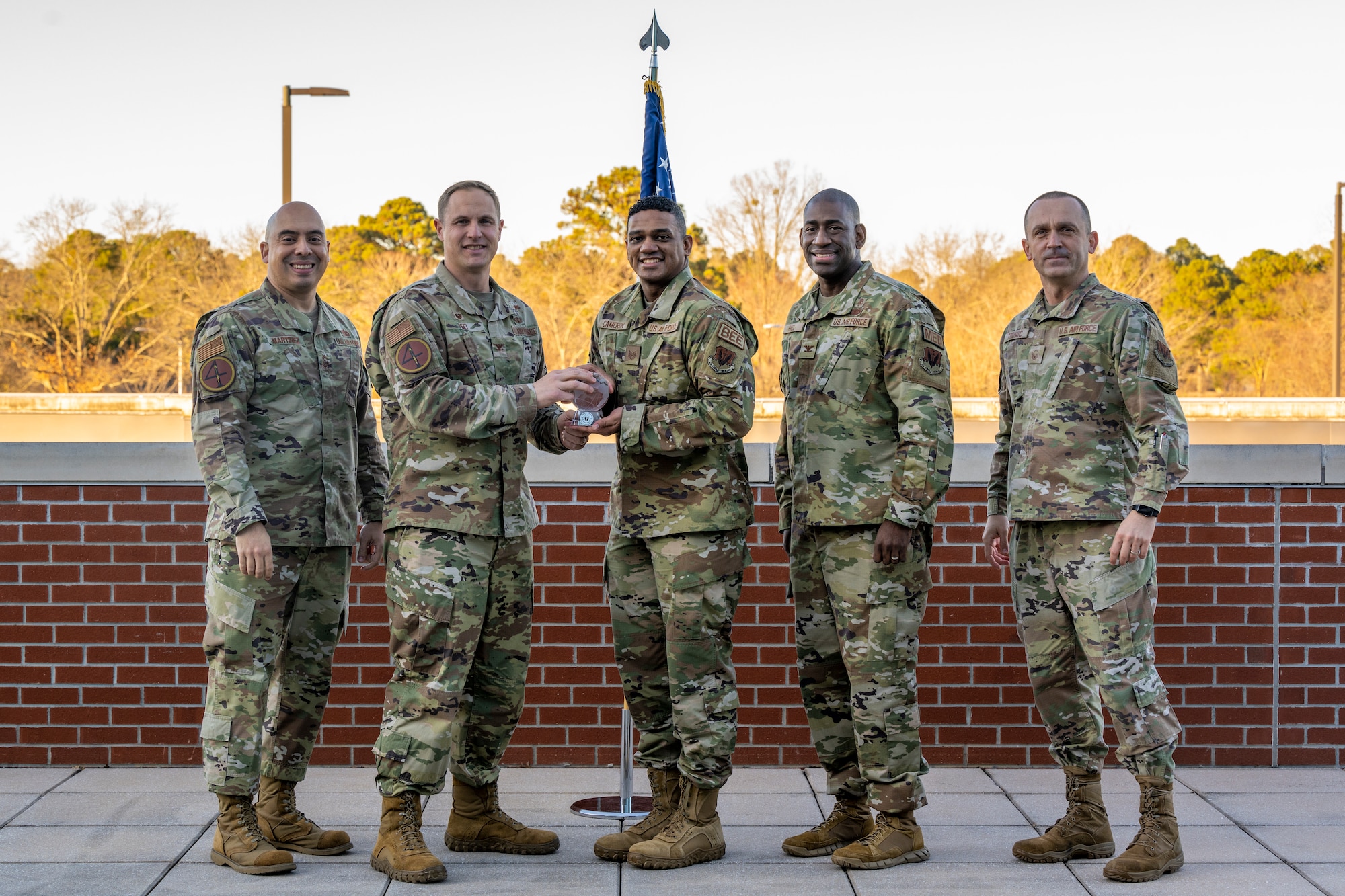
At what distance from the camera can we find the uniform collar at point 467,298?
404 cm

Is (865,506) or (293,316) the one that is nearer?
(865,506)

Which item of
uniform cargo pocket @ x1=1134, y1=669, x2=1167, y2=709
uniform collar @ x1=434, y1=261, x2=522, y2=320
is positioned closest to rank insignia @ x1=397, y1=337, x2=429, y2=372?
uniform collar @ x1=434, y1=261, x2=522, y2=320

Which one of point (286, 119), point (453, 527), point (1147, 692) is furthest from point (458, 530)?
point (286, 119)

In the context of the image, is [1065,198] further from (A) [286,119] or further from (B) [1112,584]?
(A) [286,119]

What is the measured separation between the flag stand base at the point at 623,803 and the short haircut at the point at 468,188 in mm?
1967

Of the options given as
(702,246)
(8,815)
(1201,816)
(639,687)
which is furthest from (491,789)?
(702,246)

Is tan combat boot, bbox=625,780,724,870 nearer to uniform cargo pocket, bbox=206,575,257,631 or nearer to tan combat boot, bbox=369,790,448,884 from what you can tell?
tan combat boot, bbox=369,790,448,884

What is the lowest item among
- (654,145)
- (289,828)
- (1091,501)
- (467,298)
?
(289,828)

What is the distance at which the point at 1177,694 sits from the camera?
540cm

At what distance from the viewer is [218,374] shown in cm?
397

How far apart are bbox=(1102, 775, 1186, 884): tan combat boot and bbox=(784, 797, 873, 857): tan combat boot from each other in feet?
2.67

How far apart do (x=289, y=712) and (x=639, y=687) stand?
4.09ft

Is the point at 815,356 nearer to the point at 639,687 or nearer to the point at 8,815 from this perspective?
the point at 639,687

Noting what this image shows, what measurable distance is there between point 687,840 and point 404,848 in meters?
0.93
